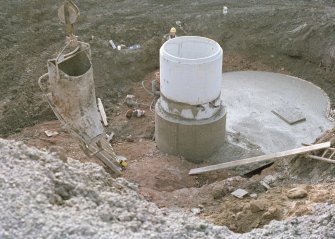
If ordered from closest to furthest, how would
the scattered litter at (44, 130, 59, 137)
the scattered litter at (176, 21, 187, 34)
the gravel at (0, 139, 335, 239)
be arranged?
the gravel at (0, 139, 335, 239)
the scattered litter at (44, 130, 59, 137)
the scattered litter at (176, 21, 187, 34)

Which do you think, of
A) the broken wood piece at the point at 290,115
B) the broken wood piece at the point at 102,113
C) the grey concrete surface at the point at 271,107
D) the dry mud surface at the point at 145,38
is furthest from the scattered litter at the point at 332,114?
the broken wood piece at the point at 102,113

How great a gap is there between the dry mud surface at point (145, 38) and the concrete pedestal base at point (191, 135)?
244cm

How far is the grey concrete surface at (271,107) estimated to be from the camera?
10.4 m

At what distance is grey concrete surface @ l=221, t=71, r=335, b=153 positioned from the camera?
10.4 metres

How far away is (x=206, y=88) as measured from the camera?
945 cm

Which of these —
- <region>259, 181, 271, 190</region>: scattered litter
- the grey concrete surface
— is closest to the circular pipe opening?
the grey concrete surface

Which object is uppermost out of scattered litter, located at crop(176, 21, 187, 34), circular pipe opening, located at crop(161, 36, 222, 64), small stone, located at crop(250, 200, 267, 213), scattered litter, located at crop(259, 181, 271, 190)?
circular pipe opening, located at crop(161, 36, 222, 64)

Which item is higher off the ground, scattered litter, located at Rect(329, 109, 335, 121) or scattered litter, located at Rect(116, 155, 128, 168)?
scattered litter, located at Rect(329, 109, 335, 121)

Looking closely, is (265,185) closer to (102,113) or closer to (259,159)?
(259,159)

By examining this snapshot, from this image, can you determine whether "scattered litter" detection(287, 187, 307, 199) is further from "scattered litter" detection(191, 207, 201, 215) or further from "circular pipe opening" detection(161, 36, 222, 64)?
"circular pipe opening" detection(161, 36, 222, 64)

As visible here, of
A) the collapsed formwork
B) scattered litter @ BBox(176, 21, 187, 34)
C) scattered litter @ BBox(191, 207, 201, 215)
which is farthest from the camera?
scattered litter @ BBox(176, 21, 187, 34)

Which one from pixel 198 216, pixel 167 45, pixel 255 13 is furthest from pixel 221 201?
pixel 255 13

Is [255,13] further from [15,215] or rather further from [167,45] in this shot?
[15,215]

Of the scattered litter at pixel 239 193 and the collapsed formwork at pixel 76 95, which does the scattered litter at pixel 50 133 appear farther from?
the scattered litter at pixel 239 193
